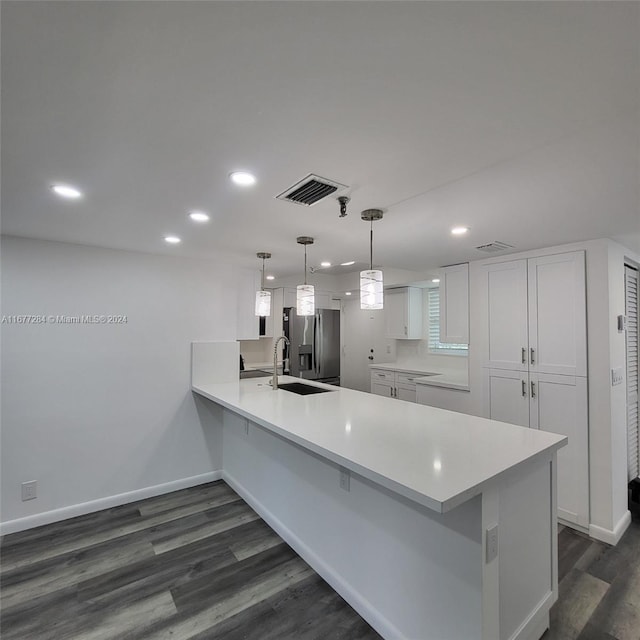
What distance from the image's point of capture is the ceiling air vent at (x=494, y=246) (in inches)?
109

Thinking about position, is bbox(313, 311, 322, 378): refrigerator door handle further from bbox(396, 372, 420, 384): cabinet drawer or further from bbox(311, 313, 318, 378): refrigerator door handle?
bbox(396, 372, 420, 384): cabinet drawer

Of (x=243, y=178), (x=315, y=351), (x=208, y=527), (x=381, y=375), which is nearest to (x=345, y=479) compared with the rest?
(x=208, y=527)

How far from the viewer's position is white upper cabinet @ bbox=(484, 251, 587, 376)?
109 inches

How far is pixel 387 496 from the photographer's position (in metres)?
1.73

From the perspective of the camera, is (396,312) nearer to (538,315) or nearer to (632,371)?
(538,315)

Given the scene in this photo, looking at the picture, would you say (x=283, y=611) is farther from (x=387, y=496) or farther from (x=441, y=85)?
(x=441, y=85)

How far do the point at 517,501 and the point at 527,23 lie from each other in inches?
69.6

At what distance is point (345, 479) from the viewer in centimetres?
199

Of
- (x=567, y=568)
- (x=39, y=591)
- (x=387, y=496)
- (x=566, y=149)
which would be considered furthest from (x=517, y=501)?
(x=39, y=591)

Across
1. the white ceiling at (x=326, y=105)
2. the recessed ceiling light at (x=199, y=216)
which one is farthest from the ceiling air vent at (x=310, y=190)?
the recessed ceiling light at (x=199, y=216)

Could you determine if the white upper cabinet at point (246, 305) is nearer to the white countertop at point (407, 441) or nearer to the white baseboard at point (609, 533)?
the white countertop at point (407, 441)

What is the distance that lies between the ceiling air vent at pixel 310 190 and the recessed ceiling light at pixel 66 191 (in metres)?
1.02

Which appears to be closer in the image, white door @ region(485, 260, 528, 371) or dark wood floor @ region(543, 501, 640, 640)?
dark wood floor @ region(543, 501, 640, 640)

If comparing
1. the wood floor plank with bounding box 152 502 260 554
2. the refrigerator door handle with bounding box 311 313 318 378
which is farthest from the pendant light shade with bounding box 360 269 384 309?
the refrigerator door handle with bounding box 311 313 318 378
